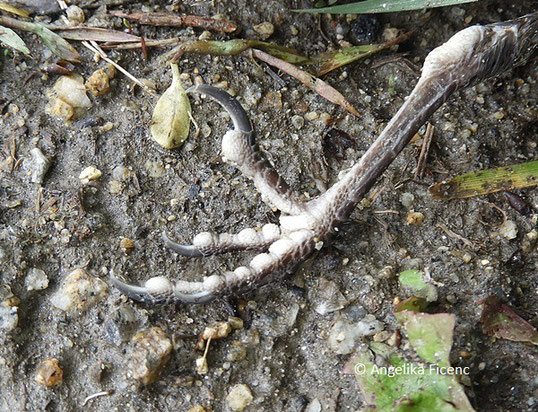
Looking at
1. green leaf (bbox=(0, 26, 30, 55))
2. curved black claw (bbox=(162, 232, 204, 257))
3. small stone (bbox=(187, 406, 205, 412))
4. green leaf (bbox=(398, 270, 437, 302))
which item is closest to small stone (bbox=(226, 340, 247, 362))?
small stone (bbox=(187, 406, 205, 412))

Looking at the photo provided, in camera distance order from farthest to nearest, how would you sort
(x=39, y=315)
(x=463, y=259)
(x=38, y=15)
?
(x=38, y=15), (x=463, y=259), (x=39, y=315)

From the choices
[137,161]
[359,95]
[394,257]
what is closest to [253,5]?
[359,95]

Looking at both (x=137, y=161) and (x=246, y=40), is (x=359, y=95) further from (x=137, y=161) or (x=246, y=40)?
(x=137, y=161)

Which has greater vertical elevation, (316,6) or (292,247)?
(316,6)

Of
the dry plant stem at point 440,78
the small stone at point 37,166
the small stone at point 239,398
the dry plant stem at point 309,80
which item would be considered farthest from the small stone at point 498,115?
the small stone at point 37,166

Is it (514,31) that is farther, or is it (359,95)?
(359,95)

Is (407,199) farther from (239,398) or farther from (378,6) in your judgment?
(239,398)

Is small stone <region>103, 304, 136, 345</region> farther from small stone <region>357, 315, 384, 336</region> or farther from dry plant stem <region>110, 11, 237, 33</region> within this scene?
dry plant stem <region>110, 11, 237, 33</region>
